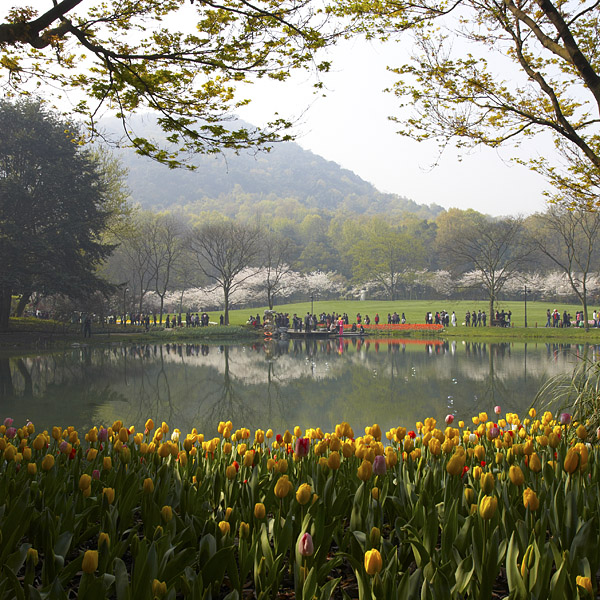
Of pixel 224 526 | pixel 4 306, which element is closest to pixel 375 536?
pixel 224 526

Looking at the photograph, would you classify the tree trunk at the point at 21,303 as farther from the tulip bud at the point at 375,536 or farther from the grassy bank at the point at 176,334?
the tulip bud at the point at 375,536

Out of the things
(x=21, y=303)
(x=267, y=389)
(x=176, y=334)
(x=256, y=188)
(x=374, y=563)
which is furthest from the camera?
(x=256, y=188)

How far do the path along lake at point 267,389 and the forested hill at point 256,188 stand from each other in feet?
309

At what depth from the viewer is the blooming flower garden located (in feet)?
6.09

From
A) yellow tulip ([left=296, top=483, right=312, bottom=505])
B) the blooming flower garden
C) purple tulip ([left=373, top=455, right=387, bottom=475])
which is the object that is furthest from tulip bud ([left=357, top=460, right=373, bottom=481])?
yellow tulip ([left=296, top=483, right=312, bottom=505])

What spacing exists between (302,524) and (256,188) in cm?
15825

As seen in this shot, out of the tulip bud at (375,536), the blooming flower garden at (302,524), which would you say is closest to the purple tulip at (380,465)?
the blooming flower garden at (302,524)

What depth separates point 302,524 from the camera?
2.30 metres

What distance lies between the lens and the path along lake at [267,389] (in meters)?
9.93

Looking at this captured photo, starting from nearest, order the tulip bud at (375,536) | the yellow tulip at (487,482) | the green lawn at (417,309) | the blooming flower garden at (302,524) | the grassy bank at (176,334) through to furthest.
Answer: the blooming flower garden at (302,524)
the tulip bud at (375,536)
the yellow tulip at (487,482)
the grassy bank at (176,334)
the green lawn at (417,309)

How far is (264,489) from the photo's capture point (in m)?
3.02

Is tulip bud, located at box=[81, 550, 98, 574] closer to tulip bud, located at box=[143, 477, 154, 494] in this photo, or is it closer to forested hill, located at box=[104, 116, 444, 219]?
tulip bud, located at box=[143, 477, 154, 494]

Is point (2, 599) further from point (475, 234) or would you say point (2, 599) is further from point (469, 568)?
point (475, 234)

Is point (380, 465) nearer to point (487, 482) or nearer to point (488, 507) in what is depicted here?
point (487, 482)
